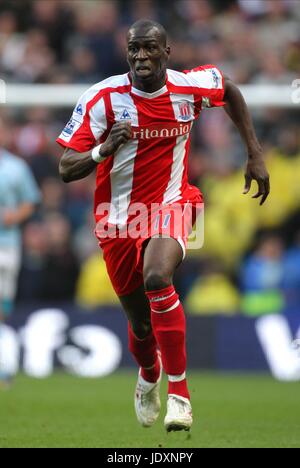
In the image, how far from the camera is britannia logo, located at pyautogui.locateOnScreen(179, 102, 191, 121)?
23.7 feet

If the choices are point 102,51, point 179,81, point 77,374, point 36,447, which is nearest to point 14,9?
point 102,51

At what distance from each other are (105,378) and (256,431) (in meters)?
4.69

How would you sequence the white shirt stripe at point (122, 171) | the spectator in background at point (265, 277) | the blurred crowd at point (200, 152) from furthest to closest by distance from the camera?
the blurred crowd at point (200, 152)
the spectator in background at point (265, 277)
the white shirt stripe at point (122, 171)

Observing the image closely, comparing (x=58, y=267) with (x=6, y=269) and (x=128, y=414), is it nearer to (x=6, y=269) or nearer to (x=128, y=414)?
(x=6, y=269)

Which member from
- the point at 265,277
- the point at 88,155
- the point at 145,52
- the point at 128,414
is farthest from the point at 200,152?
the point at 88,155

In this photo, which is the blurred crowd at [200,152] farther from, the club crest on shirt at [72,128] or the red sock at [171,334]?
the club crest on shirt at [72,128]

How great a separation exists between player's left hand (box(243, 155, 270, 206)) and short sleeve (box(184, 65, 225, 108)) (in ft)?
1.59

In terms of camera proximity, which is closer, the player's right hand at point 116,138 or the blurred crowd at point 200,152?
the player's right hand at point 116,138

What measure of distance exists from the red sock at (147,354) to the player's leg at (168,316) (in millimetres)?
782

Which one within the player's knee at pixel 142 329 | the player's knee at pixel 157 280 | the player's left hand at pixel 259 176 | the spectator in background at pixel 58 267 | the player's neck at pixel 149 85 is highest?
the spectator in background at pixel 58 267

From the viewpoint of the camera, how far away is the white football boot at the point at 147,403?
7543mm

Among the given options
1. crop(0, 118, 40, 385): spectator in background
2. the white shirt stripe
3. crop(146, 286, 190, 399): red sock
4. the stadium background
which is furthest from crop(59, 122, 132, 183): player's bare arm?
the stadium background

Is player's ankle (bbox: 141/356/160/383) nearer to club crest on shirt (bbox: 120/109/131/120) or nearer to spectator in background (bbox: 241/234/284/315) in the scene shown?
club crest on shirt (bbox: 120/109/131/120)

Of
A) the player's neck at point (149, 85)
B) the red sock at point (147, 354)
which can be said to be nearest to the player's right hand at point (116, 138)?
the player's neck at point (149, 85)
